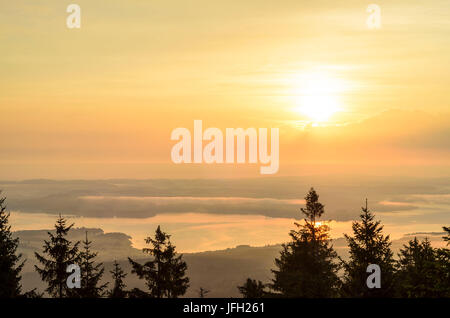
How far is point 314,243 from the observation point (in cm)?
6575

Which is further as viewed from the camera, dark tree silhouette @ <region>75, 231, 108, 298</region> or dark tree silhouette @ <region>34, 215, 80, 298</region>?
dark tree silhouette @ <region>75, 231, 108, 298</region>

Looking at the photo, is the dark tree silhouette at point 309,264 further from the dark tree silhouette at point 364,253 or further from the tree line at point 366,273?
the dark tree silhouette at point 364,253

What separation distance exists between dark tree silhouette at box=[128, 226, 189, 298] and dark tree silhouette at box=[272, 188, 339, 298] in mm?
9662

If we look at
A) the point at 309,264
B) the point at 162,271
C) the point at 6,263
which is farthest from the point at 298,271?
the point at 6,263

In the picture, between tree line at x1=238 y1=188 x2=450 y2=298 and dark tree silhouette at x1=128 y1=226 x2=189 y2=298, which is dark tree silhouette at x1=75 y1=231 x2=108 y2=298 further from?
tree line at x1=238 y1=188 x2=450 y2=298

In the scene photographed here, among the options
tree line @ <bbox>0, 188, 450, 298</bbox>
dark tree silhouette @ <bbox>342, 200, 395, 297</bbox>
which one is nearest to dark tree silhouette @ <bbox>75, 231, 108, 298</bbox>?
tree line @ <bbox>0, 188, 450, 298</bbox>

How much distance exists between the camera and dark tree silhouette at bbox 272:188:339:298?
51.8m

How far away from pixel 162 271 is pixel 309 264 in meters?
13.5

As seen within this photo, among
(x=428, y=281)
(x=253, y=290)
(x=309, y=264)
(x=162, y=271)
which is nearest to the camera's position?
(x=428, y=281)

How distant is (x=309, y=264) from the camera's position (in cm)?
5841

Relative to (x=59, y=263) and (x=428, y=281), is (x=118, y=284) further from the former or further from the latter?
(x=428, y=281)

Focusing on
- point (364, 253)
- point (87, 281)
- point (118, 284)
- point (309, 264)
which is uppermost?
point (364, 253)
